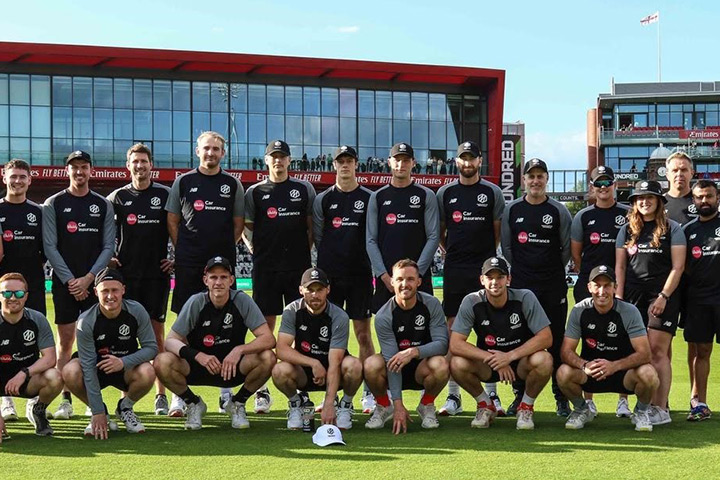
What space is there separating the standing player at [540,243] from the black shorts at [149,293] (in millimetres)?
3309

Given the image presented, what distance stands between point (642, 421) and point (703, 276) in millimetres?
1537

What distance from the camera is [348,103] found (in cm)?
4628

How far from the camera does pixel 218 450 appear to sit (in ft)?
20.0

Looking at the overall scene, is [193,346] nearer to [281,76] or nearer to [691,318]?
[691,318]

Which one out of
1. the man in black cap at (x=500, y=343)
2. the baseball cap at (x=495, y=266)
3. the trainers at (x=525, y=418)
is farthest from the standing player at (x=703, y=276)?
the baseball cap at (x=495, y=266)

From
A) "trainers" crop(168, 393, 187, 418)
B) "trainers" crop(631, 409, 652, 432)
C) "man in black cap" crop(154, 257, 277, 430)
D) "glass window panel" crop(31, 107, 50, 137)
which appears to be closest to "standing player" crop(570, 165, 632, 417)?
"trainers" crop(631, 409, 652, 432)

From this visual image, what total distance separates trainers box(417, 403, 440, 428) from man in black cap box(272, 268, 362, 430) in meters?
0.58

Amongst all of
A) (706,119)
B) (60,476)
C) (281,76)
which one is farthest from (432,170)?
(60,476)

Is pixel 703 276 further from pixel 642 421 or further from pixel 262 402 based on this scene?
pixel 262 402

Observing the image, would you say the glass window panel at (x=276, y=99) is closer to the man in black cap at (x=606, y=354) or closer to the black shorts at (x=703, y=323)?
the black shorts at (x=703, y=323)

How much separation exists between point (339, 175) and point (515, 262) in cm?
186

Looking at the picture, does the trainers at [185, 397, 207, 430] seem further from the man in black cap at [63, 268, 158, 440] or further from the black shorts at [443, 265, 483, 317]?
the black shorts at [443, 265, 483, 317]

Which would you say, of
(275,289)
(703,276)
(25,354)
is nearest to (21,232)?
(25,354)

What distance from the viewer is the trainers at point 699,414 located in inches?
285
